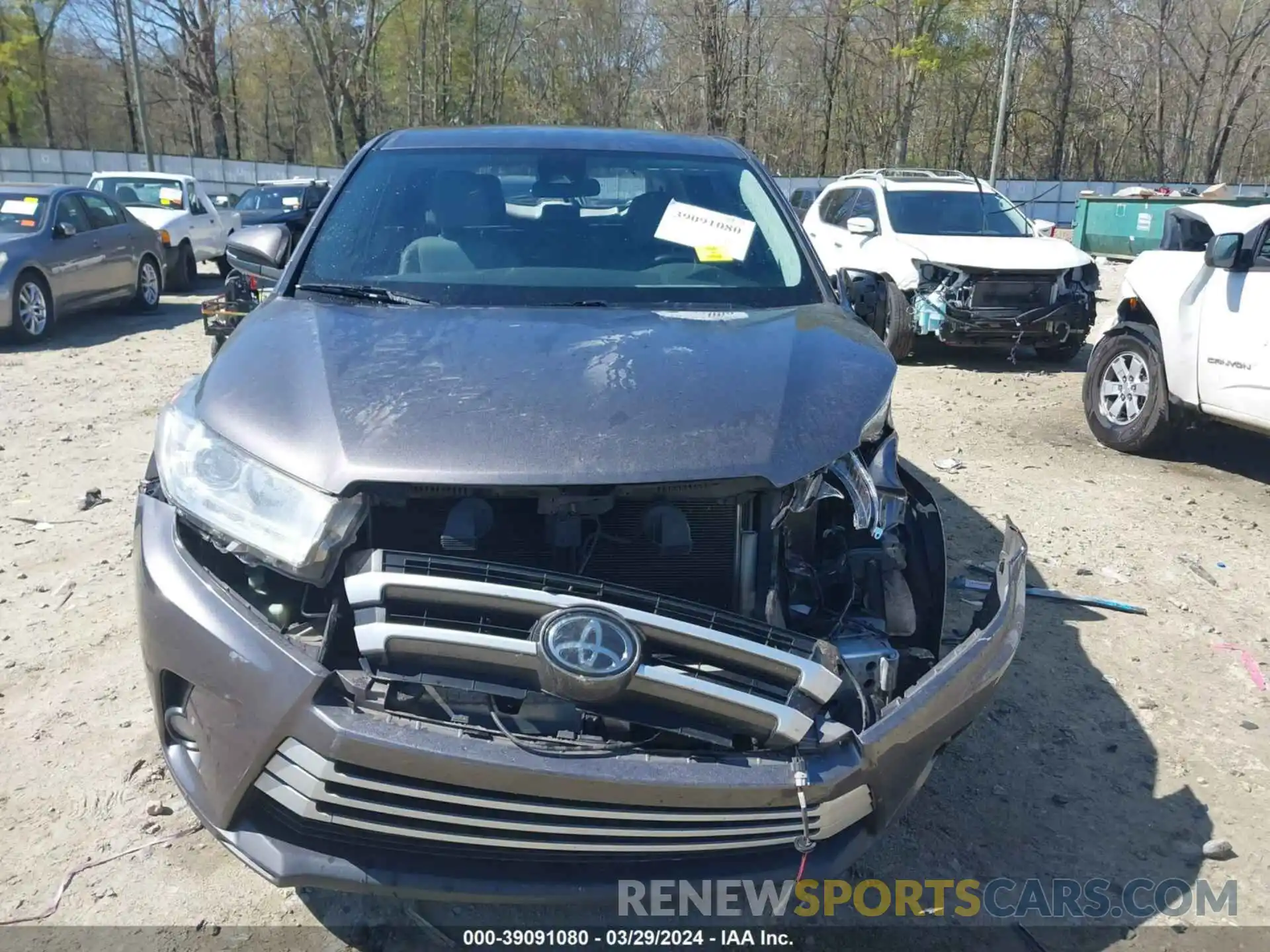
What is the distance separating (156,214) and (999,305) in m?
12.0

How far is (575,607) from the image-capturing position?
75.8 inches

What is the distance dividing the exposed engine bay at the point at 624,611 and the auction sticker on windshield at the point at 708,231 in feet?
3.91

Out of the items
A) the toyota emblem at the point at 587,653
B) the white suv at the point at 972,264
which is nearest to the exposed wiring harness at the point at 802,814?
the toyota emblem at the point at 587,653

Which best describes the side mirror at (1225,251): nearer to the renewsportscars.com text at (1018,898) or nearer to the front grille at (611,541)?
the renewsportscars.com text at (1018,898)

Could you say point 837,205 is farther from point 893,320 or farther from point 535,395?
point 535,395

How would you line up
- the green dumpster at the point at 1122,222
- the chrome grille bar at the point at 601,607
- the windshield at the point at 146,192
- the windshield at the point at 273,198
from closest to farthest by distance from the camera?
the chrome grille bar at the point at 601,607 < the windshield at the point at 146,192 < the windshield at the point at 273,198 < the green dumpster at the point at 1122,222

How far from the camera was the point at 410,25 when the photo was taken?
42.9 metres

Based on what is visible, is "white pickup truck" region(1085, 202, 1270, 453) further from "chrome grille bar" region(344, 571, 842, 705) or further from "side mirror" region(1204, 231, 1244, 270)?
"chrome grille bar" region(344, 571, 842, 705)

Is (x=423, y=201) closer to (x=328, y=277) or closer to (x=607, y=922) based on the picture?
(x=328, y=277)

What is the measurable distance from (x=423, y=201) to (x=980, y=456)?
446 cm

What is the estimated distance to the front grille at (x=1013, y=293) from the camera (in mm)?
9227

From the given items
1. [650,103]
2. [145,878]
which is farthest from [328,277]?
[650,103]

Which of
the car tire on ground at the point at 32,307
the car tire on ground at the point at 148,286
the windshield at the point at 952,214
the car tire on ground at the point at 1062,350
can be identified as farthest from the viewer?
the car tire on ground at the point at 148,286

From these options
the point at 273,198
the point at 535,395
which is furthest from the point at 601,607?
the point at 273,198
